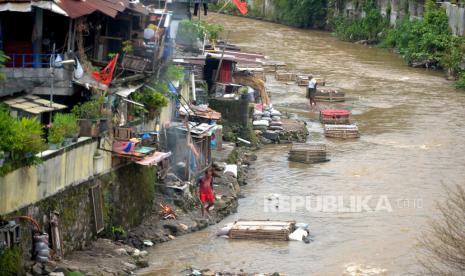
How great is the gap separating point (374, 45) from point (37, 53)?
38.2 metres

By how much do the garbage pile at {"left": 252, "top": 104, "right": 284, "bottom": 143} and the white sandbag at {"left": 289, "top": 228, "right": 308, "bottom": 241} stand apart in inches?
366

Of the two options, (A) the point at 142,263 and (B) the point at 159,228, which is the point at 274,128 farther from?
(A) the point at 142,263

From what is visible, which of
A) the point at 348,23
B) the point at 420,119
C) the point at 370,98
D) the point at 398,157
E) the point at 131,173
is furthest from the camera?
the point at 348,23

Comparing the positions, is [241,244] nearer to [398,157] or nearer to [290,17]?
[398,157]

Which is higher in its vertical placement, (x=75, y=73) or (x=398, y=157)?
(x=75, y=73)

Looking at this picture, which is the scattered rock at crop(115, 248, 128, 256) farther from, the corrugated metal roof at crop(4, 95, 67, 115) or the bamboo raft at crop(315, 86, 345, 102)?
the bamboo raft at crop(315, 86, 345, 102)

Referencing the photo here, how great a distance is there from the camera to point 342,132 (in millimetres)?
29766

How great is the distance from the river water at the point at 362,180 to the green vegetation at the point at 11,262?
3.03 m

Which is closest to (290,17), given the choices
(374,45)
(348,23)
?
(348,23)

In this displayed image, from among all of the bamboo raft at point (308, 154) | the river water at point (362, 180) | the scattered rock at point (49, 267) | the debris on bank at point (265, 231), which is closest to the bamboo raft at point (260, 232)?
the debris on bank at point (265, 231)

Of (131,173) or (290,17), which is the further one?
(290,17)

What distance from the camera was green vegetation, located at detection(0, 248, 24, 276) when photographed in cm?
1346

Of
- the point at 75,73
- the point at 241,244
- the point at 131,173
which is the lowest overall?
the point at 241,244

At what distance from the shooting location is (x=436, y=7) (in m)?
50.8
